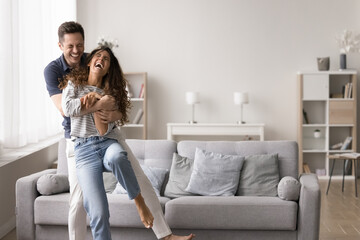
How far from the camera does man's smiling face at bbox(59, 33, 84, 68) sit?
134 inches

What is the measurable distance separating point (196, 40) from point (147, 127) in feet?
5.21

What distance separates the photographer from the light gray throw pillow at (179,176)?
4.36 meters

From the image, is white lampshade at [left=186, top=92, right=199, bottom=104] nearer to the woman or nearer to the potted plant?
the potted plant

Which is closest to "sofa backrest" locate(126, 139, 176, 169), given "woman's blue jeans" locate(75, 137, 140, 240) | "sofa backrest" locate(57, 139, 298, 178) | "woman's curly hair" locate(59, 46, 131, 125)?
"sofa backrest" locate(57, 139, 298, 178)

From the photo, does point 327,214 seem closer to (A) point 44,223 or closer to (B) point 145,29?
(A) point 44,223

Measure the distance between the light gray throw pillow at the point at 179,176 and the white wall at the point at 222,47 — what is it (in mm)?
3993

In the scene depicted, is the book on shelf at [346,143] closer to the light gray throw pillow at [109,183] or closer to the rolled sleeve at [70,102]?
the light gray throw pillow at [109,183]

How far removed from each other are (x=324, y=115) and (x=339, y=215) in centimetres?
304

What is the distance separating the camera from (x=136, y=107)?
8617 mm

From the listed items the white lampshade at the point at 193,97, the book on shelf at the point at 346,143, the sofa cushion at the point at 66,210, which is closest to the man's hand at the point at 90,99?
the sofa cushion at the point at 66,210

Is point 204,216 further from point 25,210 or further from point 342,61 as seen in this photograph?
point 342,61

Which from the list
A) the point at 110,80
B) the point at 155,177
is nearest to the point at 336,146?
the point at 155,177

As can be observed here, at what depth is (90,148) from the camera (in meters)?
3.32

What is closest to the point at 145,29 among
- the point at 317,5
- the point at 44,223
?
the point at 317,5
